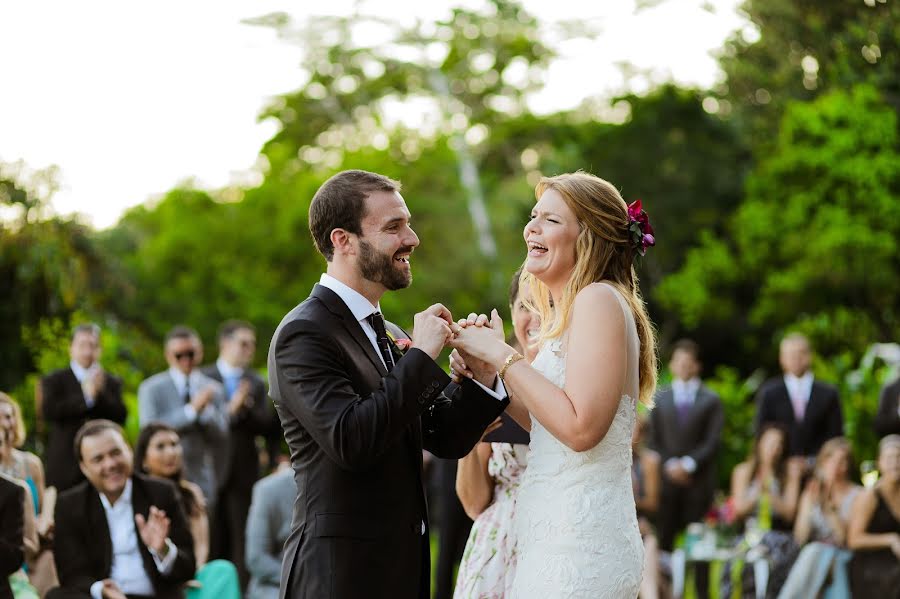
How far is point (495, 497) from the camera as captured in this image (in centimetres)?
495

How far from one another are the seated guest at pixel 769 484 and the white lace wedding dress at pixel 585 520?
647 cm

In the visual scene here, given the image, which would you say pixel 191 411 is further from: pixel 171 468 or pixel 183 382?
pixel 171 468

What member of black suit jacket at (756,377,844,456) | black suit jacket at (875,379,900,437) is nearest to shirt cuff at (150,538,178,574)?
black suit jacket at (875,379,900,437)

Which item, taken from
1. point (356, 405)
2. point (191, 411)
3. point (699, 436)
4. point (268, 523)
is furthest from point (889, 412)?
point (356, 405)

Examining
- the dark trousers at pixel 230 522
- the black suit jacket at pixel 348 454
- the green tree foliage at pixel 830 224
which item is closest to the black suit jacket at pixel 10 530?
the black suit jacket at pixel 348 454

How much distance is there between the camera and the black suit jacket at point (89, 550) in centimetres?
616

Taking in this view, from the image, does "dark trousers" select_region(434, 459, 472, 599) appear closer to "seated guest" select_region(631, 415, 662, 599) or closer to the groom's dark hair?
the groom's dark hair

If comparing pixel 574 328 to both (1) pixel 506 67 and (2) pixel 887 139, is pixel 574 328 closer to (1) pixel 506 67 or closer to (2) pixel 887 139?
(2) pixel 887 139

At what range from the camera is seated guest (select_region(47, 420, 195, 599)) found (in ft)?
20.2

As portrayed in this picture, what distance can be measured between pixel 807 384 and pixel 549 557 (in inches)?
284

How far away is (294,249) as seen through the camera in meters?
36.4

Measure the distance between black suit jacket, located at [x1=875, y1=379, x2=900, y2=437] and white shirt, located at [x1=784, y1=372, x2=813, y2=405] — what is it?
994 millimetres

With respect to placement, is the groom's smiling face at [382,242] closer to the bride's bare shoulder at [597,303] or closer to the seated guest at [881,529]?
the bride's bare shoulder at [597,303]

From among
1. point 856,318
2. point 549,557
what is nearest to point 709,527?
point 549,557
